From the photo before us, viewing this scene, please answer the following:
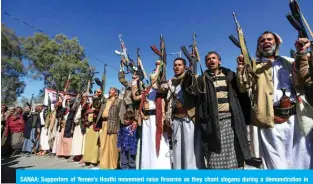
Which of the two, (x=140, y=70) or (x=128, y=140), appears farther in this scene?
(x=140, y=70)

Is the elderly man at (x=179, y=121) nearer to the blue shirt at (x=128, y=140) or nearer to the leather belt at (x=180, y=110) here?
the leather belt at (x=180, y=110)

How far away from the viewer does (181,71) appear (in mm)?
3721

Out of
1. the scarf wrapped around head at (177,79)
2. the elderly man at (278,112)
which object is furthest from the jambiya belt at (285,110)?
the scarf wrapped around head at (177,79)

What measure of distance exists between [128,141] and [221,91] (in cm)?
247

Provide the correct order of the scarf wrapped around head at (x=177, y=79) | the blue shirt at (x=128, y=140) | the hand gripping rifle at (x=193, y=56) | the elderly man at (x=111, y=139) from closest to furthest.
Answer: the hand gripping rifle at (x=193, y=56), the scarf wrapped around head at (x=177, y=79), the blue shirt at (x=128, y=140), the elderly man at (x=111, y=139)

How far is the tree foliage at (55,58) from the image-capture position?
1038 inches

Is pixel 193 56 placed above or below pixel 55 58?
below

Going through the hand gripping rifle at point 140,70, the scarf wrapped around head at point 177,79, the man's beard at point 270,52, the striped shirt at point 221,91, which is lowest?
the striped shirt at point 221,91

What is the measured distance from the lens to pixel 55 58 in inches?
1058

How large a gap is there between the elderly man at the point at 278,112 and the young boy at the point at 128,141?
2597 millimetres

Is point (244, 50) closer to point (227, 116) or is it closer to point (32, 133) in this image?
point (227, 116)

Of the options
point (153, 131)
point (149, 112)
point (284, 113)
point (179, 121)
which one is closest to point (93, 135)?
point (149, 112)

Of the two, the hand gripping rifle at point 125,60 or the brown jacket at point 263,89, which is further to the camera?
the hand gripping rifle at point 125,60

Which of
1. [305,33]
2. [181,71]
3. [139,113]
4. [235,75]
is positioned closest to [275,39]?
[305,33]
